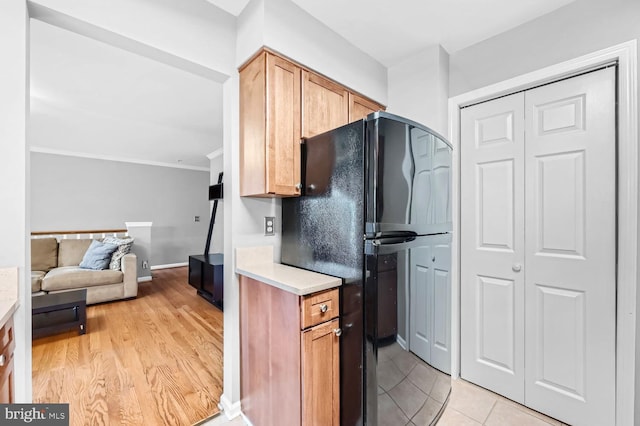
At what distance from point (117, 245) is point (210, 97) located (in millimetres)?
2738

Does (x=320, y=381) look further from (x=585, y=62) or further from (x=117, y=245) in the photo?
(x=117, y=245)

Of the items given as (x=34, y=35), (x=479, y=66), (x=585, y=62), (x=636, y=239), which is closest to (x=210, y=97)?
(x=34, y=35)

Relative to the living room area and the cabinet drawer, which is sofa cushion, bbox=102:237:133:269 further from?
the cabinet drawer

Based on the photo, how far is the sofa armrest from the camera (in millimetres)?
3832

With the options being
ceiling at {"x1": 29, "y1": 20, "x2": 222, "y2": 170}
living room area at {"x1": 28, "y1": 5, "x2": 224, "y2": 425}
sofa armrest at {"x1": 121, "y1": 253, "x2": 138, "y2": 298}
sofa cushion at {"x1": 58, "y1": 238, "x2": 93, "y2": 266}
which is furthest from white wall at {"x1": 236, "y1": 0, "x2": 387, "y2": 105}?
sofa cushion at {"x1": 58, "y1": 238, "x2": 93, "y2": 266}

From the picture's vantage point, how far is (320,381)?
1241mm

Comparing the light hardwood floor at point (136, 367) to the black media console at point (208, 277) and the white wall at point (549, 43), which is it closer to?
the black media console at point (208, 277)

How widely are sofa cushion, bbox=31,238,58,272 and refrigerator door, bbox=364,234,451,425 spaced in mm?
4838

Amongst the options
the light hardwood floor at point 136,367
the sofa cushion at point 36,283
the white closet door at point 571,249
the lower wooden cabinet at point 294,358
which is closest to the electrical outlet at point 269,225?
the lower wooden cabinet at point 294,358

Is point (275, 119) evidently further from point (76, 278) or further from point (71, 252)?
point (71, 252)

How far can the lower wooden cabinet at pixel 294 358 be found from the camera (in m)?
1.20

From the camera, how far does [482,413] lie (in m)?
1.67

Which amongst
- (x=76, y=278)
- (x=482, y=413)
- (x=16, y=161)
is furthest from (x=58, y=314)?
(x=482, y=413)

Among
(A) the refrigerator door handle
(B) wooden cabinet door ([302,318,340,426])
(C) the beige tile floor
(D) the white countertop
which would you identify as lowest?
(C) the beige tile floor
